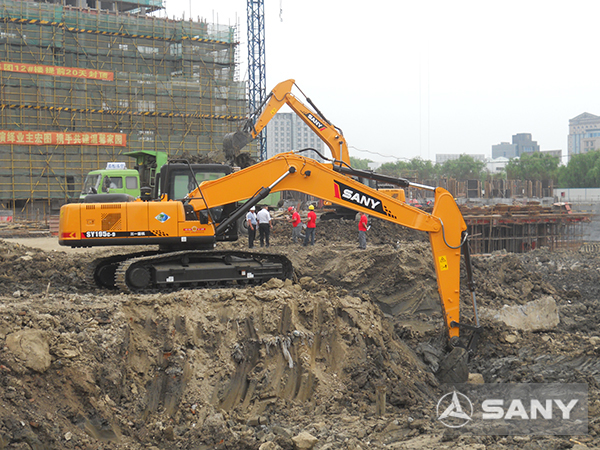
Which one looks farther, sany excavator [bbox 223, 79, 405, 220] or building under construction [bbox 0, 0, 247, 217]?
building under construction [bbox 0, 0, 247, 217]

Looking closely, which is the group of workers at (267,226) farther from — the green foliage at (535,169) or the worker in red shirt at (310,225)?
the green foliage at (535,169)

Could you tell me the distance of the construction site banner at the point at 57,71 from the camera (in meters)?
38.2

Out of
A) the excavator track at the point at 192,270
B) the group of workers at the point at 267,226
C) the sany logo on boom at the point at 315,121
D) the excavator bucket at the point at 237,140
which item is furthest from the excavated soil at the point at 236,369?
the sany logo on boom at the point at 315,121

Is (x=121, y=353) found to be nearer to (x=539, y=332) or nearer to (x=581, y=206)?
(x=539, y=332)

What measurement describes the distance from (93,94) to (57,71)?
8.32 ft

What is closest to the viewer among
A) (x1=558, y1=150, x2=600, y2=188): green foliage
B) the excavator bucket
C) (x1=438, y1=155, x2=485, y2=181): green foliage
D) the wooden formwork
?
the excavator bucket

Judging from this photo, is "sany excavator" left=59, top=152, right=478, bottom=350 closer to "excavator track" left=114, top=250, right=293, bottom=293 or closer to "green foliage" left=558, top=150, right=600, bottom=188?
"excavator track" left=114, top=250, right=293, bottom=293

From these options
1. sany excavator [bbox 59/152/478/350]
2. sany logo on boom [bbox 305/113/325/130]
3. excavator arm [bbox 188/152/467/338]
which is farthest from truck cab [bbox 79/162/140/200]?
excavator arm [bbox 188/152/467/338]

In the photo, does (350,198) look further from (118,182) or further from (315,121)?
(118,182)

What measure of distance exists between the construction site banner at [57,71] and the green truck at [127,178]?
19346 millimetres

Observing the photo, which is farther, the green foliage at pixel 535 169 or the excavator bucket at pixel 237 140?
the green foliage at pixel 535 169

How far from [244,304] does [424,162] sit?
118 meters

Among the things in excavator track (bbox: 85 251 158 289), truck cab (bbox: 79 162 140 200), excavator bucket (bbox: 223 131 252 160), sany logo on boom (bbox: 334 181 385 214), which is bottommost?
excavator track (bbox: 85 251 158 289)

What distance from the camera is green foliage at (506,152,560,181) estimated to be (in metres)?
93.8
